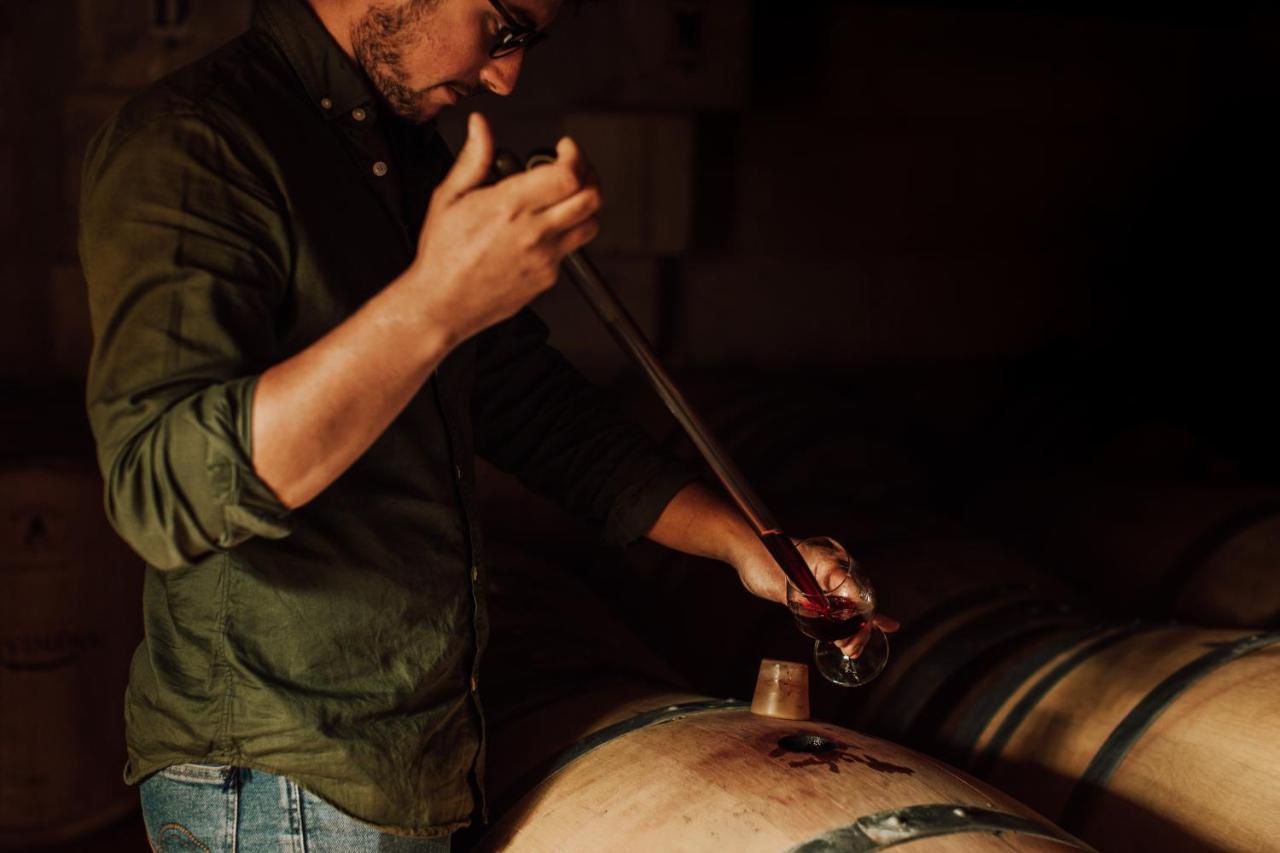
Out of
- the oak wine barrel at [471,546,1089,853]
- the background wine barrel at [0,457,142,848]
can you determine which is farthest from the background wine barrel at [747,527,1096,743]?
the background wine barrel at [0,457,142,848]

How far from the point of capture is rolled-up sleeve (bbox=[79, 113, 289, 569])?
43.9 inches

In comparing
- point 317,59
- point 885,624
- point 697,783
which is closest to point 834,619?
point 885,624

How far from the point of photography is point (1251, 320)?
14.4 feet

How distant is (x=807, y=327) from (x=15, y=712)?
2469 millimetres

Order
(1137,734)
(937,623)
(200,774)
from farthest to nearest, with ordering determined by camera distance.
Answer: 1. (937,623)
2. (1137,734)
3. (200,774)

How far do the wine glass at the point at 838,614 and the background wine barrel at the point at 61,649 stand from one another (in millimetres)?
1555

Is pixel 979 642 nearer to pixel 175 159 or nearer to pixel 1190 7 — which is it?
pixel 175 159

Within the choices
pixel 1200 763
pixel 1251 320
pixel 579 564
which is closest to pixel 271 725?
pixel 1200 763

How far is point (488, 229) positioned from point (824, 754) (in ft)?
2.57

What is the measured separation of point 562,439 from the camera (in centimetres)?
A: 184

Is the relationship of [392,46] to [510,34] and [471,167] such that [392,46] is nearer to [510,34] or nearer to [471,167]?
[510,34]

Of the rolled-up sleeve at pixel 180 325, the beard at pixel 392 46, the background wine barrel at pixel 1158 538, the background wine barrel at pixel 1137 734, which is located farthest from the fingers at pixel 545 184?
the background wine barrel at pixel 1158 538

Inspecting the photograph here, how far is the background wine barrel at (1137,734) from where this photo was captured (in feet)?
6.19

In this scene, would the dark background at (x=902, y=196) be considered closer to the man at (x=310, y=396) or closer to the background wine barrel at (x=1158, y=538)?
the background wine barrel at (x=1158, y=538)
